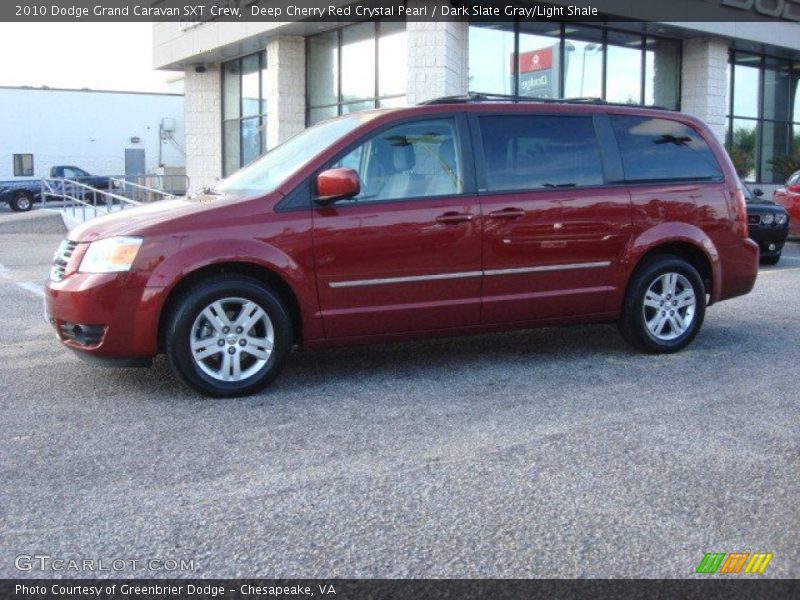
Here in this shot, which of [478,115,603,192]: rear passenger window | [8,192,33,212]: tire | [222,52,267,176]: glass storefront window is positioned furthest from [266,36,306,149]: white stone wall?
[8,192,33,212]: tire

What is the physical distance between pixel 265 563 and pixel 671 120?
17.2 ft

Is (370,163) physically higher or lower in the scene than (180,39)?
lower

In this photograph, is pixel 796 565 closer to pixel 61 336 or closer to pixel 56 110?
pixel 61 336

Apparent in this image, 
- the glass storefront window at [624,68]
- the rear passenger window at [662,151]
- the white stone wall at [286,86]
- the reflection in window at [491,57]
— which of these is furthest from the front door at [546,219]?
the white stone wall at [286,86]

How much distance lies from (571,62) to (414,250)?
52.2ft

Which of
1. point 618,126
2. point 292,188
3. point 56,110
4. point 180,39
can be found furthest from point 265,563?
point 56,110

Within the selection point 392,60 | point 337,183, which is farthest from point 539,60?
point 337,183

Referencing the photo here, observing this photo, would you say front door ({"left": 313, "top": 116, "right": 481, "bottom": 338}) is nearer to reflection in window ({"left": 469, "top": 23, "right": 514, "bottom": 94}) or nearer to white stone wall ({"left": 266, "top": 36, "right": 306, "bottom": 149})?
reflection in window ({"left": 469, "top": 23, "right": 514, "bottom": 94})

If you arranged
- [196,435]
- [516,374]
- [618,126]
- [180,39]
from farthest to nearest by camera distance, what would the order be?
[180,39] → [618,126] → [516,374] → [196,435]

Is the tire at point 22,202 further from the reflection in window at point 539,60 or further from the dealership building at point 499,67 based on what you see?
the reflection in window at point 539,60

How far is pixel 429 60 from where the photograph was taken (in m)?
17.9

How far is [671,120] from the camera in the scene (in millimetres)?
7430

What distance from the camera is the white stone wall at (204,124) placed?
26641 millimetres

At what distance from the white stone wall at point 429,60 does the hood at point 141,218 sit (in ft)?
39.5
